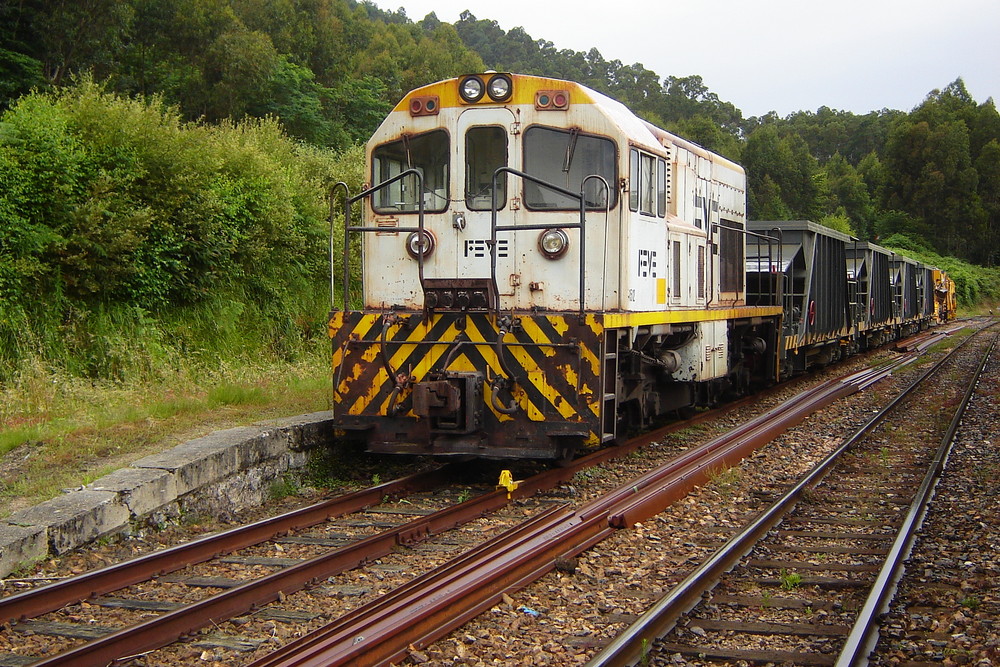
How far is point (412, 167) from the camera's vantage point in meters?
8.27

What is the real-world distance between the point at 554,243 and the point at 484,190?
830mm

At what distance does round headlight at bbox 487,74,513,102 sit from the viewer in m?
7.89

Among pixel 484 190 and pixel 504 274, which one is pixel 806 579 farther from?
pixel 484 190

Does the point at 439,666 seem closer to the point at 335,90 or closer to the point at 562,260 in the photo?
the point at 562,260

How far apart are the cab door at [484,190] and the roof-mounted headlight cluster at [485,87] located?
0.10 meters

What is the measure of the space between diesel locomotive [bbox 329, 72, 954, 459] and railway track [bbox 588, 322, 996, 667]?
180cm

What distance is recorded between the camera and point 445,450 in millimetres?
7434

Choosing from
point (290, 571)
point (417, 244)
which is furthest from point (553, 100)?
point (290, 571)

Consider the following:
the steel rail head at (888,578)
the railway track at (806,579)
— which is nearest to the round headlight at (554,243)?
the railway track at (806,579)

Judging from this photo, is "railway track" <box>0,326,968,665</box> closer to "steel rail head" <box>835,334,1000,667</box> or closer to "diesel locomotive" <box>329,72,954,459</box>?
"diesel locomotive" <box>329,72,954,459</box>

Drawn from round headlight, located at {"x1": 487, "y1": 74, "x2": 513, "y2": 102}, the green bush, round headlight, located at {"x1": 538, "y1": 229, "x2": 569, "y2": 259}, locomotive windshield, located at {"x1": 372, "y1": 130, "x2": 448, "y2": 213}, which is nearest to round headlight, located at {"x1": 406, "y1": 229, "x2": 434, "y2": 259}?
locomotive windshield, located at {"x1": 372, "y1": 130, "x2": 448, "y2": 213}

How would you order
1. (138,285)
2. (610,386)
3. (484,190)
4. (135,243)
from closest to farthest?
(610,386) < (484,190) < (135,243) < (138,285)

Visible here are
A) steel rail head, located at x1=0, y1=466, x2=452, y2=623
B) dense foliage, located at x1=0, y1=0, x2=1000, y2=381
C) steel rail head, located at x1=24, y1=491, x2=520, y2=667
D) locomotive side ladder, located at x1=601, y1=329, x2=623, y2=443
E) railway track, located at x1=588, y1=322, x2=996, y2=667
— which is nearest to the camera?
steel rail head, located at x1=24, y1=491, x2=520, y2=667

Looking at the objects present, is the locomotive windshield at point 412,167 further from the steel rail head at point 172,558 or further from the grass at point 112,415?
the steel rail head at point 172,558
